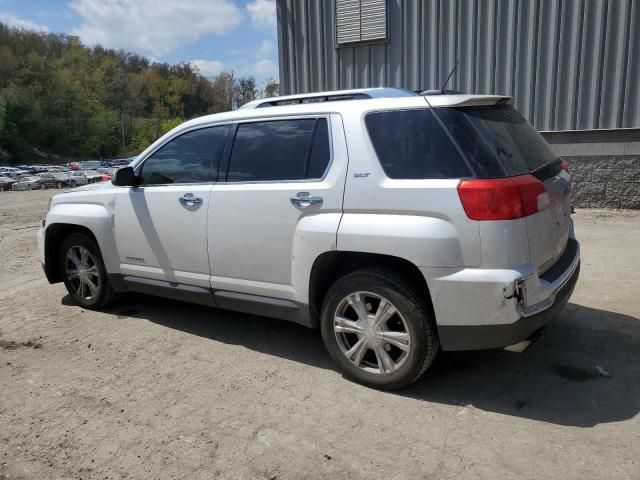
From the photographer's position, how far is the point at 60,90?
331 feet

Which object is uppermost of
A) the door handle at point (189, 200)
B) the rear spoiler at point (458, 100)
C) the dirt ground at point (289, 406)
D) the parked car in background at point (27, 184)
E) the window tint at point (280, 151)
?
the rear spoiler at point (458, 100)

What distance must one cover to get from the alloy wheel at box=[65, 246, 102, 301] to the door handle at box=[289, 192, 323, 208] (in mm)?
2507

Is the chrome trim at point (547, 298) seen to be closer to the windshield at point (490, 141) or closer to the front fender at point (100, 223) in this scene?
the windshield at point (490, 141)

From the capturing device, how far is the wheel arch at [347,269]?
10.9ft

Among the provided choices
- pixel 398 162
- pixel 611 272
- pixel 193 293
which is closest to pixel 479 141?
pixel 398 162

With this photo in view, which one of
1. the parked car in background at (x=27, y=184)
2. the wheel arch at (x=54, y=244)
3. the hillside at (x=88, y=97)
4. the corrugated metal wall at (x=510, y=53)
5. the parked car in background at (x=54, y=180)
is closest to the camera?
the wheel arch at (x=54, y=244)

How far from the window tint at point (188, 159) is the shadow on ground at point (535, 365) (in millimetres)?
1378

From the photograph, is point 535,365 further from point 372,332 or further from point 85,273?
point 85,273

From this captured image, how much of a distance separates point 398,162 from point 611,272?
3.83 meters

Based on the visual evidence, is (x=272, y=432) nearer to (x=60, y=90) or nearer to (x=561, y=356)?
(x=561, y=356)

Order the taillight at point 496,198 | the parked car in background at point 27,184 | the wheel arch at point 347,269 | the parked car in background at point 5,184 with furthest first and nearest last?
the parked car in background at point 5,184
the parked car in background at point 27,184
the wheel arch at point 347,269
the taillight at point 496,198

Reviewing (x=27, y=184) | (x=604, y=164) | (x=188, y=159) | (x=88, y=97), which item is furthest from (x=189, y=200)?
(x=88, y=97)

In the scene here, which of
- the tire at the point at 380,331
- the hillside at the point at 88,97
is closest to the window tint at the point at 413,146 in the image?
the tire at the point at 380,331

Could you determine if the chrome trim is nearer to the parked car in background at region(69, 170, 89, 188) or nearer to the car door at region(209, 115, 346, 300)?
the car door at region(209, 115, 346, 300)
